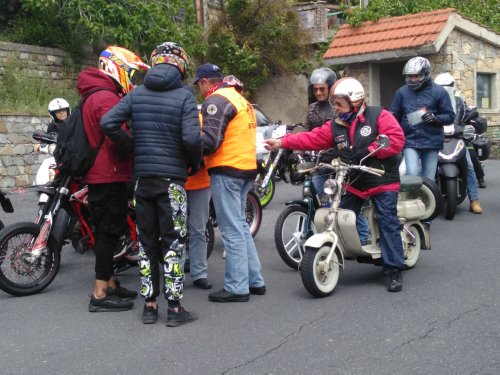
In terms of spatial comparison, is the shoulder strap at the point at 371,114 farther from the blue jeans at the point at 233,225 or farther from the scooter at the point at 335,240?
the blue jeans at the point at 233,225

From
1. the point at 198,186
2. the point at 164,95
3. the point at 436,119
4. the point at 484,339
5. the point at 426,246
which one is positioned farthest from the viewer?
the point at 436,119

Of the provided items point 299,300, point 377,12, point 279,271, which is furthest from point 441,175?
point 377,12

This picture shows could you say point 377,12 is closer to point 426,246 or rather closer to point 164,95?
point 426,246

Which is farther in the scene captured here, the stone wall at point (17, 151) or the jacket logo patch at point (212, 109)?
the stone wall at point (17, 151)

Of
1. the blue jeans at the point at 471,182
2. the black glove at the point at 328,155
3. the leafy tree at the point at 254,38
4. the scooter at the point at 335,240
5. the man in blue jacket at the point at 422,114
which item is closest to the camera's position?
the scooter at the point at 335,240

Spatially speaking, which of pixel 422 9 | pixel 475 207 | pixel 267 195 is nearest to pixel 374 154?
pixel 475 207

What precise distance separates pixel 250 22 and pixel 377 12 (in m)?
5.44

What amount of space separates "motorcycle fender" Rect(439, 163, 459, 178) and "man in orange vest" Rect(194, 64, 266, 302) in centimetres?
407

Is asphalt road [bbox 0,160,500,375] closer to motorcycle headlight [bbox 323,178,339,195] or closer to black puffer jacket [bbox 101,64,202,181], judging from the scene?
motorcycle headlight [bbox 323,178,339,195]

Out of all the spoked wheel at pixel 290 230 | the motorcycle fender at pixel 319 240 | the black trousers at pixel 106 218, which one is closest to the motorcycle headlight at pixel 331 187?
the motorcycle fender at pixel 319 240

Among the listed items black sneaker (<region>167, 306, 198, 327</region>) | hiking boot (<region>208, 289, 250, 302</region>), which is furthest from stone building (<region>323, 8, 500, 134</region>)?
black sneaker (<region>167, 306, 198, 327</region>)

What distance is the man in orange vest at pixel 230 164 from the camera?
5531 mm

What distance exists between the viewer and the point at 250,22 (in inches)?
878

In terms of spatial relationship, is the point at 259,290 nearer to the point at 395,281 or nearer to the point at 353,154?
the point at 395,281
